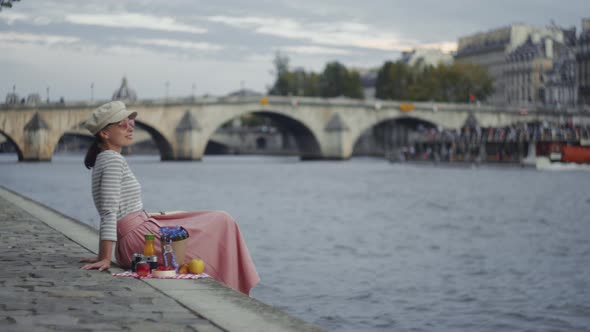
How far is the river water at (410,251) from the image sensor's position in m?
9.88

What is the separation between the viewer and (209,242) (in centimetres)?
659

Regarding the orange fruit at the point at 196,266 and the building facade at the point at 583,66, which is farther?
the building facade at the point at 583,66

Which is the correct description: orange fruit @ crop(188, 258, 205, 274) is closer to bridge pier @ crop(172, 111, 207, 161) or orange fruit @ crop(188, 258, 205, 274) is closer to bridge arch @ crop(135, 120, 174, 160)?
bridge arch @ crop(135, 120, 174, 160)

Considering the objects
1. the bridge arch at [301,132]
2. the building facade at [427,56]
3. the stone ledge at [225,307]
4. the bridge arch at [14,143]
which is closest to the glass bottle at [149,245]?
the stone ledge at [225,307]

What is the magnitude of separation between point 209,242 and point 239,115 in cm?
6501

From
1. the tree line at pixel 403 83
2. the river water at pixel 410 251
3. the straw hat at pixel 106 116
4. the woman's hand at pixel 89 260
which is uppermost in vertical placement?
the tree line at pixel 403 83

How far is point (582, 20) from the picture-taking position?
336 feet

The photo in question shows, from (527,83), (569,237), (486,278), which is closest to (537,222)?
(569,237)

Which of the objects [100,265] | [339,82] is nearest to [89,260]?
[100,265]

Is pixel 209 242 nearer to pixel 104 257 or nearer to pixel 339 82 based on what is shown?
pixel 104 257

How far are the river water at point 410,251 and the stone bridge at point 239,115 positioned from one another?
27.1 metres

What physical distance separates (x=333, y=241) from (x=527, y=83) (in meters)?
98.2

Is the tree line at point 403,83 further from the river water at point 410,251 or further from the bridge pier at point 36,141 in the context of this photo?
the river water at point 410,251

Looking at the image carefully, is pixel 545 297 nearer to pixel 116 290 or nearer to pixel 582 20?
pixel 116 290
